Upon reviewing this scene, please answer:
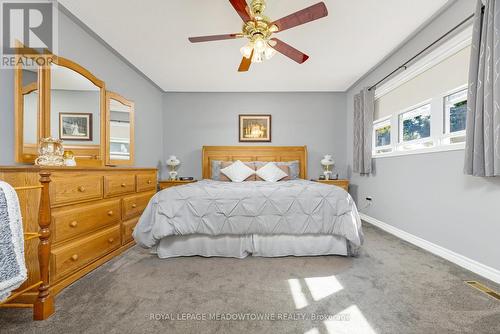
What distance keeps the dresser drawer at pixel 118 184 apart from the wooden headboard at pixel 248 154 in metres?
2.02

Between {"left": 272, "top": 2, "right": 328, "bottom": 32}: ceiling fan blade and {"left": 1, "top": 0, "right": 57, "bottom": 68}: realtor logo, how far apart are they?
7.38ft

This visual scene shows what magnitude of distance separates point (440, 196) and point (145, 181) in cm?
353

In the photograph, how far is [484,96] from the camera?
1.77 m

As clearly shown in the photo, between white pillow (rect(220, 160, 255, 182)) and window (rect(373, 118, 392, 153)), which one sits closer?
window (rect(373, 118, 392, 153))

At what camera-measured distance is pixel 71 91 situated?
232 centimetres

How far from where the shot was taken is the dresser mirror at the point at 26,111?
184 centimetres

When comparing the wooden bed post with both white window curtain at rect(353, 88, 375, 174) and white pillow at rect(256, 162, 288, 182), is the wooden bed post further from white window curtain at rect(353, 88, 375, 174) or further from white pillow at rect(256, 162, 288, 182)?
white window curtain at rect(353, 88, 375, 174)

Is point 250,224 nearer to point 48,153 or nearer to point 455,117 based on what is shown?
point 48,153

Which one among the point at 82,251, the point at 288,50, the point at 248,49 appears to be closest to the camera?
the point at 82,251

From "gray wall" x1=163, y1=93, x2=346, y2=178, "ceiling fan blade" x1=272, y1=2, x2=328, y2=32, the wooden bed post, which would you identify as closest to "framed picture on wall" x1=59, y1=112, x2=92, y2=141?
the wooden bed post

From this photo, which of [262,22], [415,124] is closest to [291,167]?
[415,124]

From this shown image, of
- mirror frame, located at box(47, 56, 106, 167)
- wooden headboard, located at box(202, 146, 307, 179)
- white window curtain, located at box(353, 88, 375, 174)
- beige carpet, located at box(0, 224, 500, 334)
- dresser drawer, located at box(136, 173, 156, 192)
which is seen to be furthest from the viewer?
wooden headboard, located at box(202, 146, 307, 179)

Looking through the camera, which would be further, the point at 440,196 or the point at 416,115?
the point at 416,115

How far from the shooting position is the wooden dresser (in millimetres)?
1480
